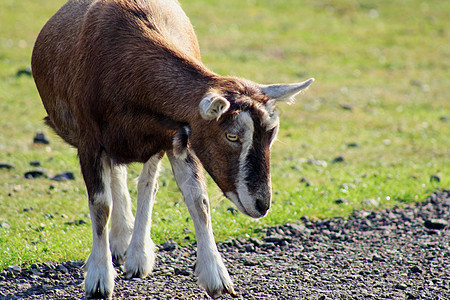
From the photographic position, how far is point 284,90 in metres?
5.55

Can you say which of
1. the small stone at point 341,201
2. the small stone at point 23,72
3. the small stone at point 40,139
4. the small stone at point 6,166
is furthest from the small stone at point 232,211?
the small stone at point 23,72

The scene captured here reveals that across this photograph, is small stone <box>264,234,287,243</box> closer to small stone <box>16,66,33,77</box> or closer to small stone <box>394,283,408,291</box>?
small stone <box>394,283,408,291</box>

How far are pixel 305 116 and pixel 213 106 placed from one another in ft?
30.1

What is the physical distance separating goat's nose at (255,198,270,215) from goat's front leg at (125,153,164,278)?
173cm

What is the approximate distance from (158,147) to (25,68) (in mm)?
11255

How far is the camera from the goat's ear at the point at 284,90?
18.1ft

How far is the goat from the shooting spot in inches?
211

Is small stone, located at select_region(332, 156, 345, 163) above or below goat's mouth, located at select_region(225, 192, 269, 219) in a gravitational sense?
below

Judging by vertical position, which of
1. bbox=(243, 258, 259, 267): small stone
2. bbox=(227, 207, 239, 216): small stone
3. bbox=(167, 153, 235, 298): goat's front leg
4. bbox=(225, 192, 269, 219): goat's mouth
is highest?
bbox=(225, 192, 269, 219): goat's mouth

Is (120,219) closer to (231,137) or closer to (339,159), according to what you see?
(231,137)

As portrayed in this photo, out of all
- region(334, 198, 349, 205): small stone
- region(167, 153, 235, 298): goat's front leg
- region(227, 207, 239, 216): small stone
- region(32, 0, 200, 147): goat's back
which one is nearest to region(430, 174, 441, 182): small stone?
region(334, 198, 349, 205): small stone

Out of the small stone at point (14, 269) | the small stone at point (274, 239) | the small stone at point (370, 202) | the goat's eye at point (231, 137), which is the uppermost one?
the goat's eye at point (231, 137)

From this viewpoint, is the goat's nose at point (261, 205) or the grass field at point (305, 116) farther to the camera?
the grass field at point (305, 116)

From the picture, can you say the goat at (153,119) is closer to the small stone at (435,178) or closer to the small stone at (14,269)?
the small stone at (14,269)
